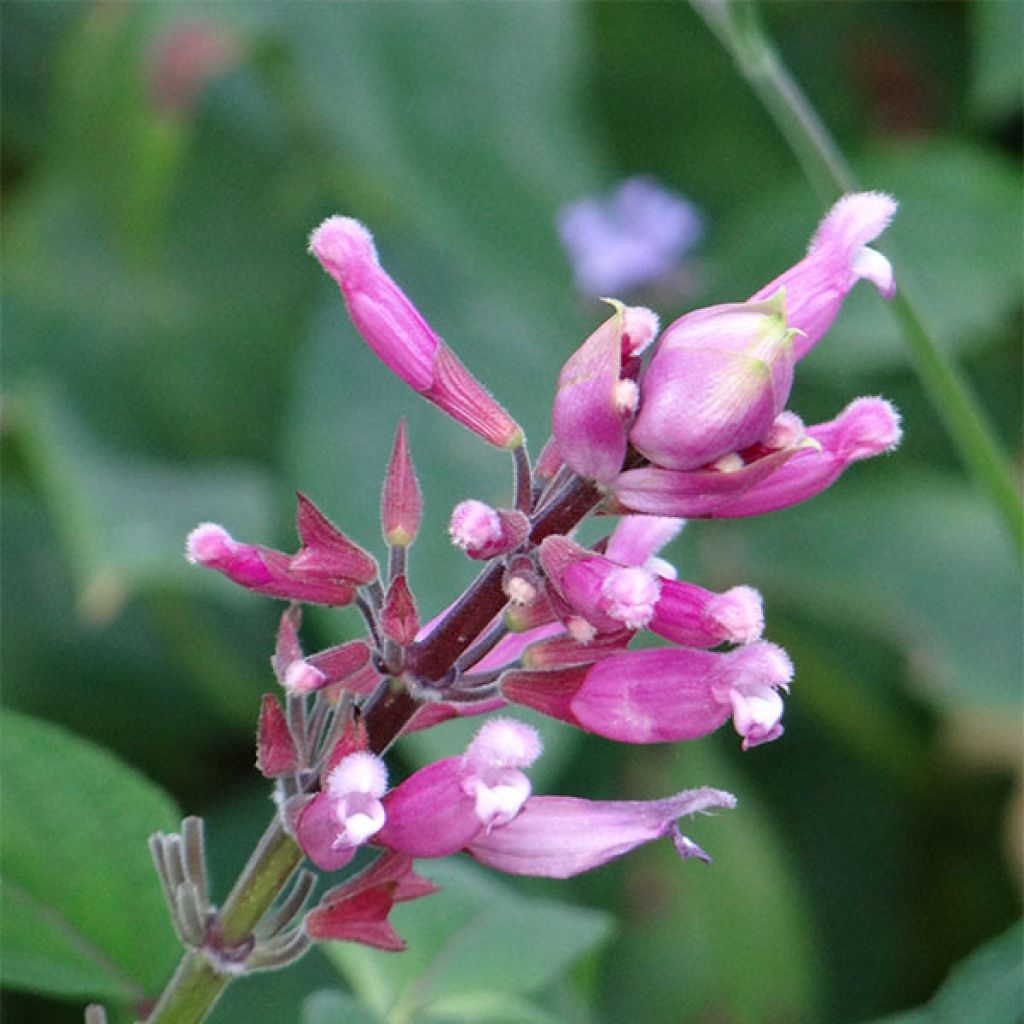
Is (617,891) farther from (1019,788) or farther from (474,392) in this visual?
(474,392)

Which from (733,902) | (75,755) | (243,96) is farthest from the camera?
(243,96)

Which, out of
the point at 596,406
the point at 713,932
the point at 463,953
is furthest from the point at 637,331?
the point at 713,932

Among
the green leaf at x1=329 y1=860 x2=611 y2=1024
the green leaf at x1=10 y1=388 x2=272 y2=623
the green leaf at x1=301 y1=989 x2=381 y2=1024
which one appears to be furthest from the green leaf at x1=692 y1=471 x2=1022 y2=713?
the green leaf at x1=301 y1=989 x2=381 y2=1024

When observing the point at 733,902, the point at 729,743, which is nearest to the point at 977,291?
the point at 729,743

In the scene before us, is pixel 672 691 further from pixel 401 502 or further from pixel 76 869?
pixel 76 869

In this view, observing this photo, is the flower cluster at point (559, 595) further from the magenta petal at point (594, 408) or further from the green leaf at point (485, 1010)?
the green leaf at point (485, 1010)

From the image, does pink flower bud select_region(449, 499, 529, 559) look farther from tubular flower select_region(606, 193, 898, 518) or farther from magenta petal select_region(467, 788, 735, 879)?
magenta petal select_region(467, 788, 735, 879)

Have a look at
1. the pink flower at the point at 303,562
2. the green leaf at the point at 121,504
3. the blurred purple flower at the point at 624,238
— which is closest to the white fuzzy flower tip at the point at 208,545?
the pink flower at the point at 303,562
